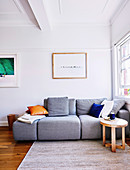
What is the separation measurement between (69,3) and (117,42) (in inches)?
57.5

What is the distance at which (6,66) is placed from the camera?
366cm

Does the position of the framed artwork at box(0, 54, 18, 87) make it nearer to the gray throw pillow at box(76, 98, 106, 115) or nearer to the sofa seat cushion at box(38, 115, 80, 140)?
the sofa seat cushion at box(38, 115, 80, 140)

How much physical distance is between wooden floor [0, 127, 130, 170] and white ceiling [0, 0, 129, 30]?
104 inches

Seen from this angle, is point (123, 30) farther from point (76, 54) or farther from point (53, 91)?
point (53, 91)

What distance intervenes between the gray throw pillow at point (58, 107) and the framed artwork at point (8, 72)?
3.98 feet

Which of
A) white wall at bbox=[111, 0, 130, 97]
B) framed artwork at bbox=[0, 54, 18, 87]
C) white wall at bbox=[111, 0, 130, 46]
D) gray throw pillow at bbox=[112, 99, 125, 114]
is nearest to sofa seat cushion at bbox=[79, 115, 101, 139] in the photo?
gray throw pillow at bbox=[112, 99, 125, 114]

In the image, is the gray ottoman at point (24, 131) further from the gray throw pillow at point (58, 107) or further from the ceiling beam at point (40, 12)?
the ceiling beam at point (40, 12)

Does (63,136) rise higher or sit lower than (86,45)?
lower

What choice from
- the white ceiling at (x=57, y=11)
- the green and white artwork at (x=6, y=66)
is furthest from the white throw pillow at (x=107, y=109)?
the green and white artwork at (x=6, y=66)

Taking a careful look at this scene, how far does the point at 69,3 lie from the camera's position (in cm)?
286

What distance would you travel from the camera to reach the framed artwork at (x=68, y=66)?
12.0ft

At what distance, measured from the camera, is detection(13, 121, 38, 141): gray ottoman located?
2549mm

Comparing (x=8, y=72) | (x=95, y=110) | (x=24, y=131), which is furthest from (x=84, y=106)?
(x=8, y=72)

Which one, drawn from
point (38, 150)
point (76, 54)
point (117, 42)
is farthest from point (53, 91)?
point (117, 42)
